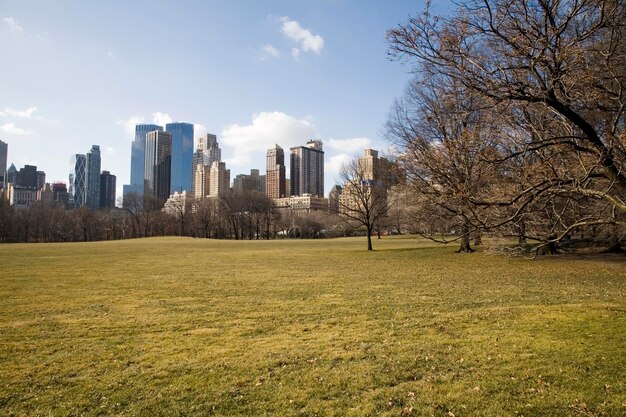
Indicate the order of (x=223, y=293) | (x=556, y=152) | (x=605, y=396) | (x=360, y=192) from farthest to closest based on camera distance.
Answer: (x=360, y=192), (x=223, y=293), (x=556, y=152), (x=605, y=396)

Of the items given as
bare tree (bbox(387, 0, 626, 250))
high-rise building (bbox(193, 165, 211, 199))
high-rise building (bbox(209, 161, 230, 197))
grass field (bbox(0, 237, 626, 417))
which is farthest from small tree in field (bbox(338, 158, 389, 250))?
high-rise building (bbox(193, 165, 211, 199))

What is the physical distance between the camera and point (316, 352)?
705 centimetres

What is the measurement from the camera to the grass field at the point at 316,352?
→ 202 inches

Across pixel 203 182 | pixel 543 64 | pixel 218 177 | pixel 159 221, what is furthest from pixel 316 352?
pixel 203 182

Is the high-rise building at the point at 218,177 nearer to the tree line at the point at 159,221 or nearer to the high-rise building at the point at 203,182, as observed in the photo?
the high-rise building at the point at 203,182

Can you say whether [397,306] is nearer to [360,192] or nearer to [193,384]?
[193,384]

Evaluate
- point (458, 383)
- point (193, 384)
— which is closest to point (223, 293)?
point (193, 384)

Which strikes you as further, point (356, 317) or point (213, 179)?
point (213, 179)

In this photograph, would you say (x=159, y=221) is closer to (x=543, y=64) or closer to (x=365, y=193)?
(x=365, y=193)

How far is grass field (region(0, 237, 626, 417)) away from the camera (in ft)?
16.8

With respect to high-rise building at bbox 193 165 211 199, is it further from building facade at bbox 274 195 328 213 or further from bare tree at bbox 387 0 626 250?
bare tree at bbox 387 0 626 250

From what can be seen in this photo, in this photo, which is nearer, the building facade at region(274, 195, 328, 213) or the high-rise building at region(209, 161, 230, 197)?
the building facade at region(274, 195, 328, 213)

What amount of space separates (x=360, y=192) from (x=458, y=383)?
3335cm

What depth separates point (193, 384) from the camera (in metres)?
5.73
